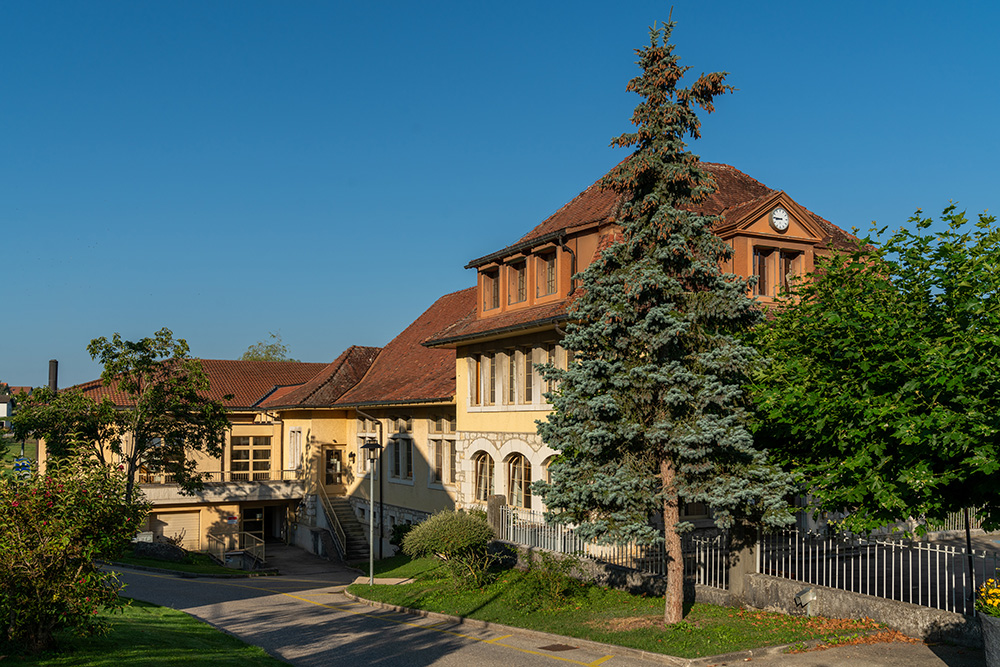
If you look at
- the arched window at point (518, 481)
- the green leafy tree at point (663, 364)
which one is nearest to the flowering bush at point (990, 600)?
the green leafy tree at point (663, 364)

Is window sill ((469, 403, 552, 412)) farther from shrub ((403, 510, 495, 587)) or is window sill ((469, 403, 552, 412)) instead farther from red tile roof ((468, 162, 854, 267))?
red tile roof ((468, 162, 854, 267))

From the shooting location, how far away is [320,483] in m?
39.8

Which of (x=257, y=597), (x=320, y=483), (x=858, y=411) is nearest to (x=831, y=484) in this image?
(x=858, y=411)

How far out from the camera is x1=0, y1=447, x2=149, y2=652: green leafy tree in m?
11.2

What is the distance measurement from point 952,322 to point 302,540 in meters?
35.1

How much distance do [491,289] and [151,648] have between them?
52.8 feet

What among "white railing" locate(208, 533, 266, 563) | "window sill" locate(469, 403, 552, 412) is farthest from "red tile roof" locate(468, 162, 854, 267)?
"white railing" locate(208, 533, 266, 563)

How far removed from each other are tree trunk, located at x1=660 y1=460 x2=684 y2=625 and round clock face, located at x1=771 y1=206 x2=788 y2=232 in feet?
30.2

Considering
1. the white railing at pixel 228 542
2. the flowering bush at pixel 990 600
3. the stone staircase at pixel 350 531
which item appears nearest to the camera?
the flowering bush at pixel 990 600

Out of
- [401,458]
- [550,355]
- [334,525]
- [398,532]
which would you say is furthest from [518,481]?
[334,525]

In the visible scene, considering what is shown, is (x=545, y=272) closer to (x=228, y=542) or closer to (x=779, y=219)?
(x=779, y=219)

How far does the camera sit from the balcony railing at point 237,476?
40875mm

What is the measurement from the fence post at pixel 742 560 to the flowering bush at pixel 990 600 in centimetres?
597

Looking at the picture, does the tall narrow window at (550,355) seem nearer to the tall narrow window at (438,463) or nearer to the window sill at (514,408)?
the window sill at (514,408)
